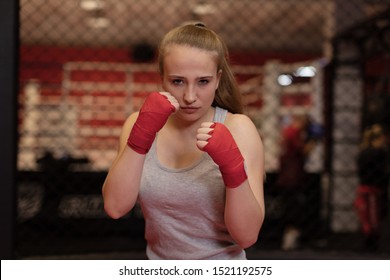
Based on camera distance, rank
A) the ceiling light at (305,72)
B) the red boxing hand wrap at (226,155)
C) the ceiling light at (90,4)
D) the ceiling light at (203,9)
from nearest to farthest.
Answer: the red boxing hand wrap at (226,155) < the ceiling light at (90,4) < the ceiling light at (203,9) < the ceiling light at (305,72)

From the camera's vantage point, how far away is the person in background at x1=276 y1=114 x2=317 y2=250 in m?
4.80

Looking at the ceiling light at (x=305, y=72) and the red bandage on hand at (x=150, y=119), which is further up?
the ceiling light at (x=305, y=72)

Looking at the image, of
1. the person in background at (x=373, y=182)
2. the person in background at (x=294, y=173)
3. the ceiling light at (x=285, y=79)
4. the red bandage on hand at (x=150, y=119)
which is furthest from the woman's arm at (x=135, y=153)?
the ceiling light at (x=285, y=79)

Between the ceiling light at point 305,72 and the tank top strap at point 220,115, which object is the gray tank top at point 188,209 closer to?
the tank top strap at point 220,115

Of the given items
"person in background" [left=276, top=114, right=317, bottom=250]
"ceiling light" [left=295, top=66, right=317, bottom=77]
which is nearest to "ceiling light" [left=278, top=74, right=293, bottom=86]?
"ceiling light" [left=295, top=66, right=317, bottom=77]

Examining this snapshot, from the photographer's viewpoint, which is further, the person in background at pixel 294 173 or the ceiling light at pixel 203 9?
the ceiling light at pixel 203 9

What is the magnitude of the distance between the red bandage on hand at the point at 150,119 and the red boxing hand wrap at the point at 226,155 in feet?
0.31

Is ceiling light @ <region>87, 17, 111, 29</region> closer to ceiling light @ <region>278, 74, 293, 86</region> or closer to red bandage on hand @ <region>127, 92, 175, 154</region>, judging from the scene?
ceiling light @ <region>278, 74, 293, 86</region>

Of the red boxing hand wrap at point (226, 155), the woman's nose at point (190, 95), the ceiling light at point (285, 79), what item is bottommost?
the red boxing hand wrap at point (226, 155)

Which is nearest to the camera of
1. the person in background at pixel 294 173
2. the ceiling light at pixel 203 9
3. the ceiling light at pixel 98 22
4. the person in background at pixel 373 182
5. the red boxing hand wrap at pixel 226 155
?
the red boxing hand wrap at pixel 226 155

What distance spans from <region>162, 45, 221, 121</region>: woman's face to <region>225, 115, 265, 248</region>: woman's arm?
10 centimetres

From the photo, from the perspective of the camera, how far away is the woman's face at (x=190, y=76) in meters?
1.02
